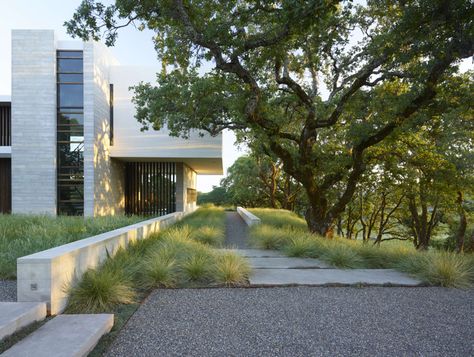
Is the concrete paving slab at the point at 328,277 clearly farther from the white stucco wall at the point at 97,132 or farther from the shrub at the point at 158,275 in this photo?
the white stucco wall at the point at 97,132

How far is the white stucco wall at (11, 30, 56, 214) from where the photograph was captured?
14945 millimetres

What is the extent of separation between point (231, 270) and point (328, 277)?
175 cm

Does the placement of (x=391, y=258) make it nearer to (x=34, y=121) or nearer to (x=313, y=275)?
(x=313, y=275)

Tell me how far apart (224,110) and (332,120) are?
152 inches

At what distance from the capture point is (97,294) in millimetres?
3812

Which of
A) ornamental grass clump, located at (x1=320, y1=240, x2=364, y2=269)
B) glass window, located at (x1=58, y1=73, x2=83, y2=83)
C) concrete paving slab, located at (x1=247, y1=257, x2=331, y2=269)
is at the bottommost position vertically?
concrete paving slab, located at (x1=247, y1=257, x2=331, y2=269)

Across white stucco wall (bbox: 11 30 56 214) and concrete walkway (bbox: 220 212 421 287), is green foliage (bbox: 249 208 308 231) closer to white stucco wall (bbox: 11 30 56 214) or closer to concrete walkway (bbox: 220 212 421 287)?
concrete walkway (bbox: 220 212 421 287)

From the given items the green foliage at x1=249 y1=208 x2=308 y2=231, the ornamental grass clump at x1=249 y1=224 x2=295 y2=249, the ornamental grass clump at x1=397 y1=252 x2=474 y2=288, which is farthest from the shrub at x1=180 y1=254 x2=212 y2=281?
the green foliage at x1=249 y1=208 x2=308 y2=231

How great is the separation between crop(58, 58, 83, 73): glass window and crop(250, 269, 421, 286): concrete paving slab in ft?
49.8

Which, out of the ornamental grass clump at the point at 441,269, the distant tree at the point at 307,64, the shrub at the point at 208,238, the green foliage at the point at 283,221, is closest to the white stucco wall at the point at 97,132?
the distant tree at the point at 307,64

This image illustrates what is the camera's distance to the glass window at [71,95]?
1558 cm

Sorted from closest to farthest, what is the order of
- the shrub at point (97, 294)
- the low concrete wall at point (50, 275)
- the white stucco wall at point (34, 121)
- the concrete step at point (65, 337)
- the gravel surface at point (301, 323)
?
1. the concrete step at point (65, 337)
2. the gravel surface at point (301, 323)
3. the low concrete wall at point (50, 275)
4. the shrub at point (97, 294)
5. the white stucco wall at point (34, 121)

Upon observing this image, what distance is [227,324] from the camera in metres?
3.41

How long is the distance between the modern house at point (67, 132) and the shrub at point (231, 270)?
12.3m
